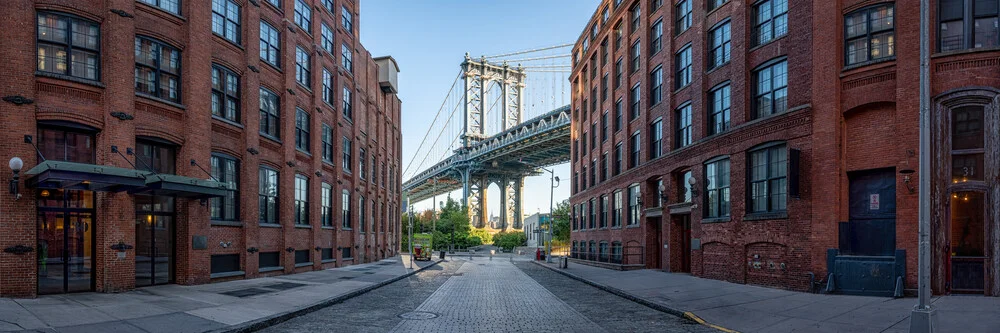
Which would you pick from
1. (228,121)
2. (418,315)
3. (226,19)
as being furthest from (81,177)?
(226,19)

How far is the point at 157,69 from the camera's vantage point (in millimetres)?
18250

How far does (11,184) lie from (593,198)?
114 feet

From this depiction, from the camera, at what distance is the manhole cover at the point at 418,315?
13.7 meters

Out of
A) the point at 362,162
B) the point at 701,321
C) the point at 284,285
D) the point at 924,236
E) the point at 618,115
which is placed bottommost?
the point at 284,285

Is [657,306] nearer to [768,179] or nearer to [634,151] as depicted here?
[768,179]

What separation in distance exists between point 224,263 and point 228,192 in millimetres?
2439

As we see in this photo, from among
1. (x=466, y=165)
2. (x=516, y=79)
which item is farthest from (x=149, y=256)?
(x=516, y=79)

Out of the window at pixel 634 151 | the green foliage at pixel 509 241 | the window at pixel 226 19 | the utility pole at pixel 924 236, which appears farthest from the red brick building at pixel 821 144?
the green foliage at pixel 509 241

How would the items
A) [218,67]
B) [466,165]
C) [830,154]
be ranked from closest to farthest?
[830,154] < [218,67] < [466,165]

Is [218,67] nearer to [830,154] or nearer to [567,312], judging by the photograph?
[567,312]

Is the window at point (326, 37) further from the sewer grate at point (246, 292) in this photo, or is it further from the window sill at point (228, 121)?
the sewer grate at point (246, 292)

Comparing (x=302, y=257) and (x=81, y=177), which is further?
(x=302, y=257)

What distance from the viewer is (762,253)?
19.9 metres

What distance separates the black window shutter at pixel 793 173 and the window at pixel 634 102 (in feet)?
54.0
